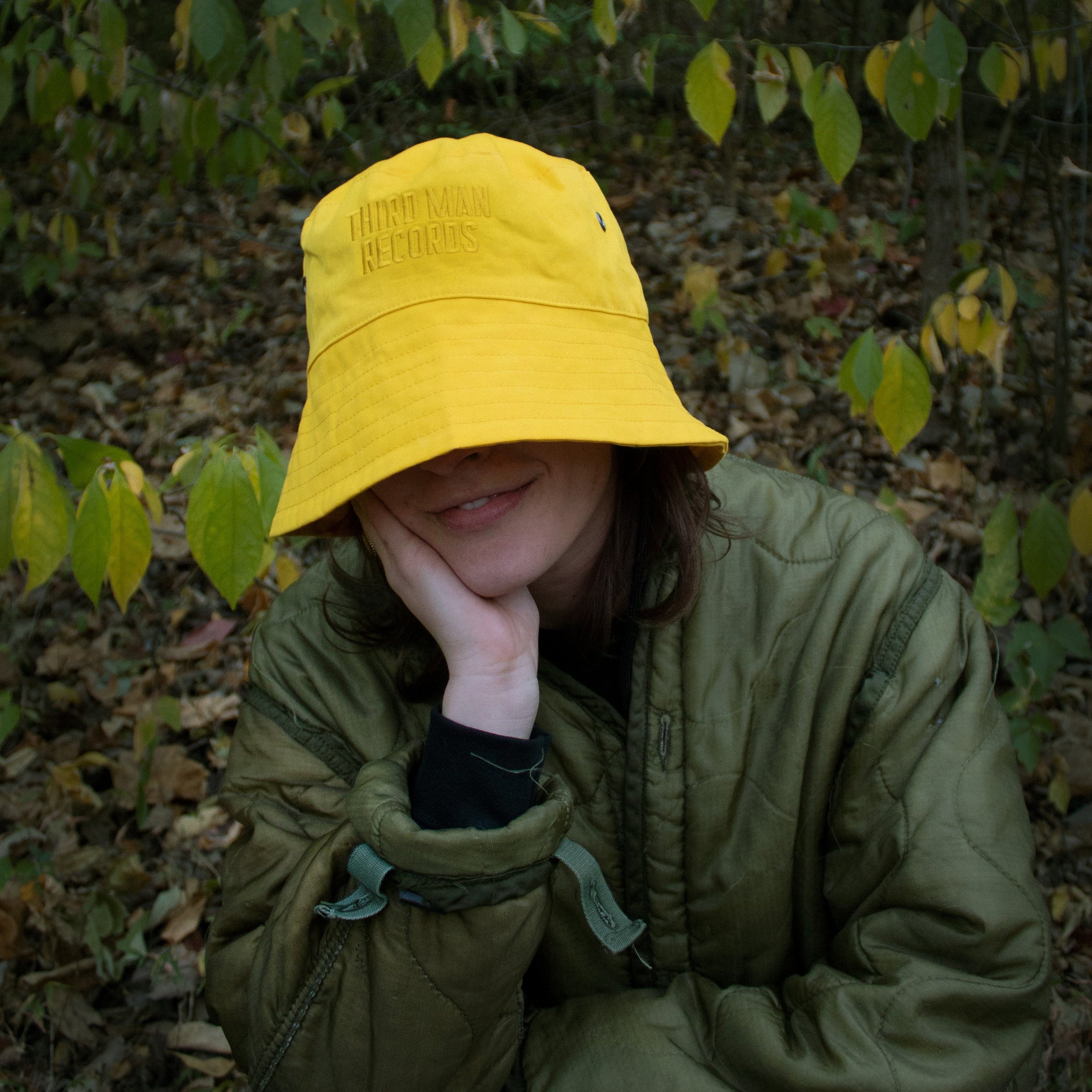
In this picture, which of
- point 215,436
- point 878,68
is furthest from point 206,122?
point 878,68

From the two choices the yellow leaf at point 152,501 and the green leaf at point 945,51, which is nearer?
the yellow leaf at point 152,501

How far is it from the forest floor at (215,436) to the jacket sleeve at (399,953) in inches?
40.5

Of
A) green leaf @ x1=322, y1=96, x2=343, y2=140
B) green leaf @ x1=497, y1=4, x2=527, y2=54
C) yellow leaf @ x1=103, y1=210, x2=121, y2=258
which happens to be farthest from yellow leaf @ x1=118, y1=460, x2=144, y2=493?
yellow leaf @ x1=103, y1=210, x2=121, y2=258

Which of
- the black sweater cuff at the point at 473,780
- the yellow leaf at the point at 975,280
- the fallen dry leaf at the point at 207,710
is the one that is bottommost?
the fallen dry leaf at the point at 207,710

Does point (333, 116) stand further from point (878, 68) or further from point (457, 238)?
point (457, 238)

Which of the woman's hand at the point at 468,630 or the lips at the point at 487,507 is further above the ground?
the lips at the point at 487,507

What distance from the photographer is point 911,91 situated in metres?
2.11

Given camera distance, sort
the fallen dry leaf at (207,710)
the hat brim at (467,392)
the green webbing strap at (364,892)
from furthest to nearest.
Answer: the fallen dry leaf at (207,710) < the green webbing strap at (364,892) < the hat brim at (467,392)

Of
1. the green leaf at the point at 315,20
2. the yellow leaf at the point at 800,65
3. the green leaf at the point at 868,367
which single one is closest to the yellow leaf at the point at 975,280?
the green leaf at the point at 868,367

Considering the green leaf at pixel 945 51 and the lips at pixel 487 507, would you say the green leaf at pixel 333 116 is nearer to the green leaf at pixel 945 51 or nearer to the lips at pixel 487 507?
the green leaf at pixel 945 51

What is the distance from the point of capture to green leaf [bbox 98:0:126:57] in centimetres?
238

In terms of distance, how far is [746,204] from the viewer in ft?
17.8

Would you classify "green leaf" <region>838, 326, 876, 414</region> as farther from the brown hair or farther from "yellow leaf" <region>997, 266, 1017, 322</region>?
the brown hair

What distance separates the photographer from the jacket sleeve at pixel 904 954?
1.25m
